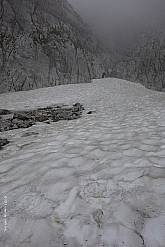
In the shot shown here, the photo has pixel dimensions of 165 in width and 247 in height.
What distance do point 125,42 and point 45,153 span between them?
54.4 m

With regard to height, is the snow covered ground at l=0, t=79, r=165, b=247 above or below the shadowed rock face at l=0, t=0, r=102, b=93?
below

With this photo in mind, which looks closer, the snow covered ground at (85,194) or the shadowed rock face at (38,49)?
the snow covered ground at (85,194)

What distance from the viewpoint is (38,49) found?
23.8 metres

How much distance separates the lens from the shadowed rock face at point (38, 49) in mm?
20719

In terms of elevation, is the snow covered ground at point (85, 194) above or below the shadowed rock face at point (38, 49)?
below

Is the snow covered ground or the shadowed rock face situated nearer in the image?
the snow covered ground

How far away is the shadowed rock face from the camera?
20.7 metres

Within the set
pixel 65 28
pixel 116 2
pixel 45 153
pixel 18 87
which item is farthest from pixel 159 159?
pixel 116 2

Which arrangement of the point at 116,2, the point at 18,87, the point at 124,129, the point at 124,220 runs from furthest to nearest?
the point at 116,2 < the point at 18,87 < the point at 124,129 < the point at 124,220

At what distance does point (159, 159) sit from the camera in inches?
142

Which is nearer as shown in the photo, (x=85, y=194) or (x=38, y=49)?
(x=85, y=194)

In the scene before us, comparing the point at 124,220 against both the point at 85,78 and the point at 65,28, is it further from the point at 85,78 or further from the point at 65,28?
the point at 65,28

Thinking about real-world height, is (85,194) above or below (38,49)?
below

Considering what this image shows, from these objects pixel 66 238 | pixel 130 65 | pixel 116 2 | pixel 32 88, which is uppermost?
pixel 116 2
